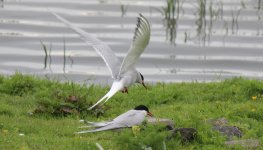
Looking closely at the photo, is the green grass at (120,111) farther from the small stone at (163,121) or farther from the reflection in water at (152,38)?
the reflection in water at (152,38)

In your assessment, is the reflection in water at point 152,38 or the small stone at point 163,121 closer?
the small stone at point 163,121

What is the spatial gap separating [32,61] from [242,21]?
18.4 feet

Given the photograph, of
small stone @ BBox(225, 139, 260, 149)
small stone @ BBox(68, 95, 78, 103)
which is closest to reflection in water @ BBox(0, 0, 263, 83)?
small stone @ BBox(68, 95, 78, 103)

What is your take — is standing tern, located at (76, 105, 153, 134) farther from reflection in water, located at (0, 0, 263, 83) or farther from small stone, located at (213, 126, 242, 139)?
reflection in water, located at (0, 0, 263, 83)

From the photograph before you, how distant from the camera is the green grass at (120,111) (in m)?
7.90

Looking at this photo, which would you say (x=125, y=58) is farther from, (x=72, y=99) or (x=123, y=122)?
(x=72, y=99)

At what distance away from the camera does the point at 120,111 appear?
32.5ft

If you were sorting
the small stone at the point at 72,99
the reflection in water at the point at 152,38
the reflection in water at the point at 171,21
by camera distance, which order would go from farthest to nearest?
the reflection in water at the point at 171,21, the reflection in water at the point at 152,38, the small stone at the point at 72,99

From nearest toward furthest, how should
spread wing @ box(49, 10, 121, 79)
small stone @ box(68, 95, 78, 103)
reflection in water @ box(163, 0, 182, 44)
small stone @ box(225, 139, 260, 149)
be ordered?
1. small stone @ box(225, 139, 260, 149)
2. spread wing @ box(49, 10, 121, 79)
3. small stone @ box(68, 95, 78, 103)
4. reflection in water @ box(163, 0, 182, 44)

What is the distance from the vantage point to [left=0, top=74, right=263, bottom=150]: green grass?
7.90 m

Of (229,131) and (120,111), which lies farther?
(120,111)

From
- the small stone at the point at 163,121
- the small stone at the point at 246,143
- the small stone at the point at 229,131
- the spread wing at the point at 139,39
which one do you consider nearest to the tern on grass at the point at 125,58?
the spread wing at the point at 139,39

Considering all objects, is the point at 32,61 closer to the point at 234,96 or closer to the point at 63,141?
the point at 234,96

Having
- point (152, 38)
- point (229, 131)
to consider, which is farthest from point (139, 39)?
point (152, 38)
